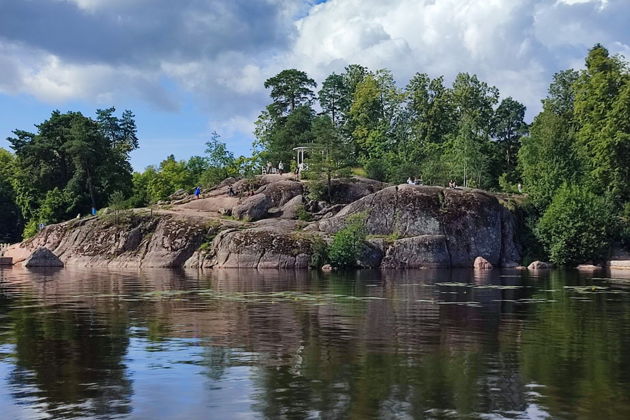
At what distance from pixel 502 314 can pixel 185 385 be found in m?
15.3

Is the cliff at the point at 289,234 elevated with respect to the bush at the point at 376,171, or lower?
lower

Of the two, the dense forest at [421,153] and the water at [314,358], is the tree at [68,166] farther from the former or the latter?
the water at [314,358]

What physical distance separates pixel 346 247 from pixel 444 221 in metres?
12.1

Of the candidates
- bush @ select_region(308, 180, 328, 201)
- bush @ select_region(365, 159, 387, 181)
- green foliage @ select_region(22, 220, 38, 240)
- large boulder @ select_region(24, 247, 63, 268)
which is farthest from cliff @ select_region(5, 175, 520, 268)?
bush @ select_region(365, 159, 387, 181)

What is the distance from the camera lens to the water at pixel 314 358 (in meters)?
11.6

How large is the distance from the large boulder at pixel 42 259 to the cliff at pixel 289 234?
2.41 m

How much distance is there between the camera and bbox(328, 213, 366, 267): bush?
200 ft

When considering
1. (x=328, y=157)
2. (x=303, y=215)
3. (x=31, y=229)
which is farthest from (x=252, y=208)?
(x=31, y=229)

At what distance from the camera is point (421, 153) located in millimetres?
98312

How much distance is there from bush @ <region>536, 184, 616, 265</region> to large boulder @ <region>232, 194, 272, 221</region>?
28.9 meters

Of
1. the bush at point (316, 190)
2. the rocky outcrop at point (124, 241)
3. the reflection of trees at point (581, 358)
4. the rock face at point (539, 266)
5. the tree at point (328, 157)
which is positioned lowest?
Result: the reflection of trees at point (581, 358)

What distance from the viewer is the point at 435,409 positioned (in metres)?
11.3

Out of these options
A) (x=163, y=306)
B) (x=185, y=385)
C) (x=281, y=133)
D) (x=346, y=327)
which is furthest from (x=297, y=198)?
(x=185, y=385)

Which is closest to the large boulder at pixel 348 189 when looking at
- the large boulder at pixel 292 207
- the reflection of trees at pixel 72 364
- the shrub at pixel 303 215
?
the large boulder at pixel 292 207
